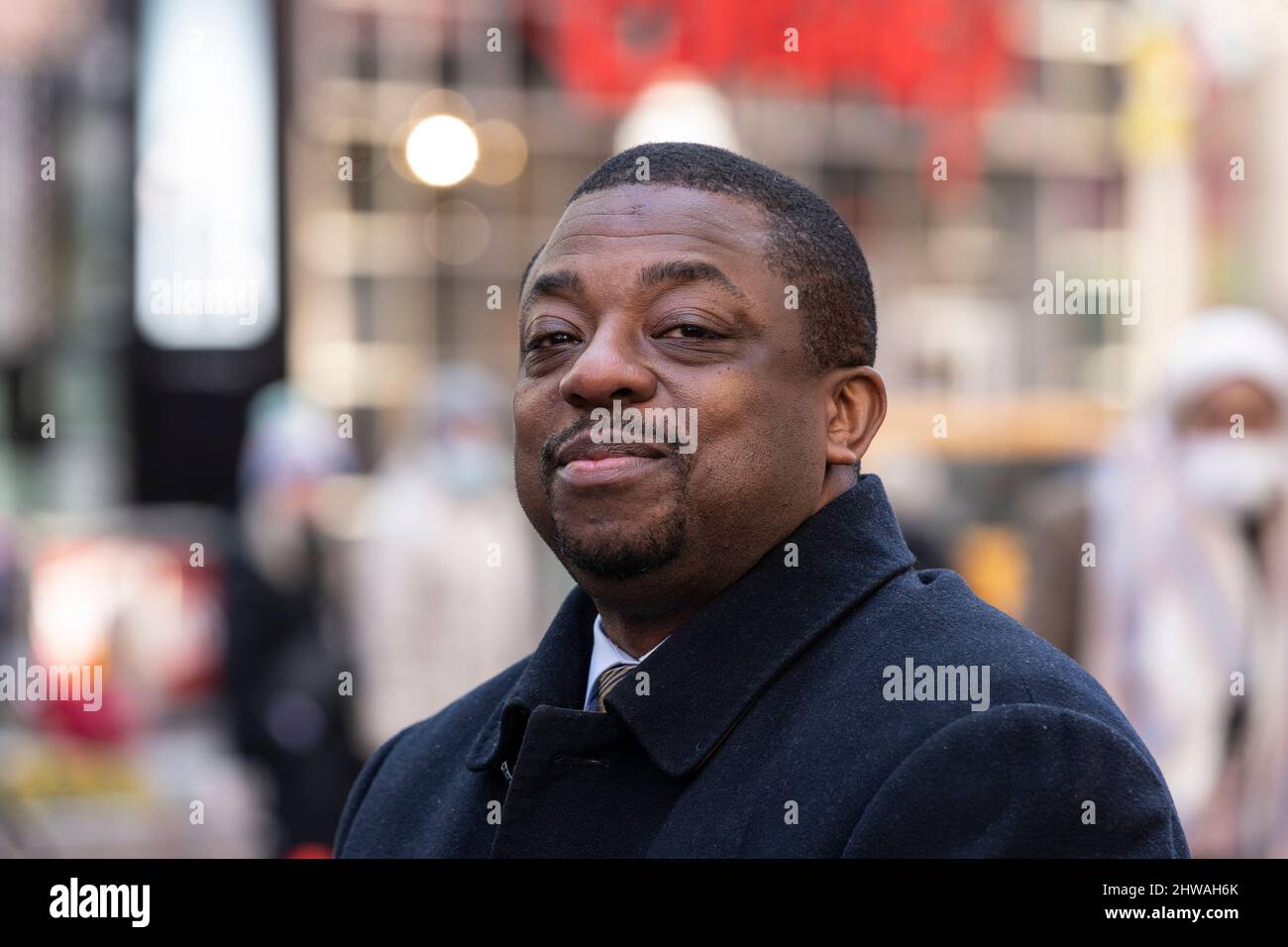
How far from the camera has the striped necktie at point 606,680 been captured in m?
2.18

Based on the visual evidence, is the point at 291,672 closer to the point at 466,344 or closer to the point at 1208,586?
the point at 1208,586

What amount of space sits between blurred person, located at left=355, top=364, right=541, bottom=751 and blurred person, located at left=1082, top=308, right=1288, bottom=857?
2.68 metres

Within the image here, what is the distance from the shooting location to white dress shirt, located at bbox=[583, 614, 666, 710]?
221 centimetres

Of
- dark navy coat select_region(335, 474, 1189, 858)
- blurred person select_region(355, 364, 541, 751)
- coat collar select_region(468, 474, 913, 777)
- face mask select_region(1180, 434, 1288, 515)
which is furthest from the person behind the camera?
blurred person select_region(355, 364, 541, 751)

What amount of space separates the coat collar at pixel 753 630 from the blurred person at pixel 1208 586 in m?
3.05

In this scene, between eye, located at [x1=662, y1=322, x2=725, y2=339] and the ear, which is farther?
the ear

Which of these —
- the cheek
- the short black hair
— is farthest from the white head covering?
the cheek

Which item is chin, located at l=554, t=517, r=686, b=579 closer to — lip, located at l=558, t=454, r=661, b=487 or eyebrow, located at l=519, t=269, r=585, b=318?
lip, located at l=558, t=454, r=661, b=487

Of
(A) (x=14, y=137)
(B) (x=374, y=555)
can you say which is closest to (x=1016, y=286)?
(A) (x=14, y=137)

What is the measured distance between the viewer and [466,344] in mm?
14984

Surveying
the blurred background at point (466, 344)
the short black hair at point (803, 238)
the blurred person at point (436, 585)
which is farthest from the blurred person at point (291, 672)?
the short black hair at point (803, 238)

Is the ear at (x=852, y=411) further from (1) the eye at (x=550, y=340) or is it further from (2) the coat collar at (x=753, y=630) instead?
(1) the eye at (x=550, y=340)

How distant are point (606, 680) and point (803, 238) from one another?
67 cm
